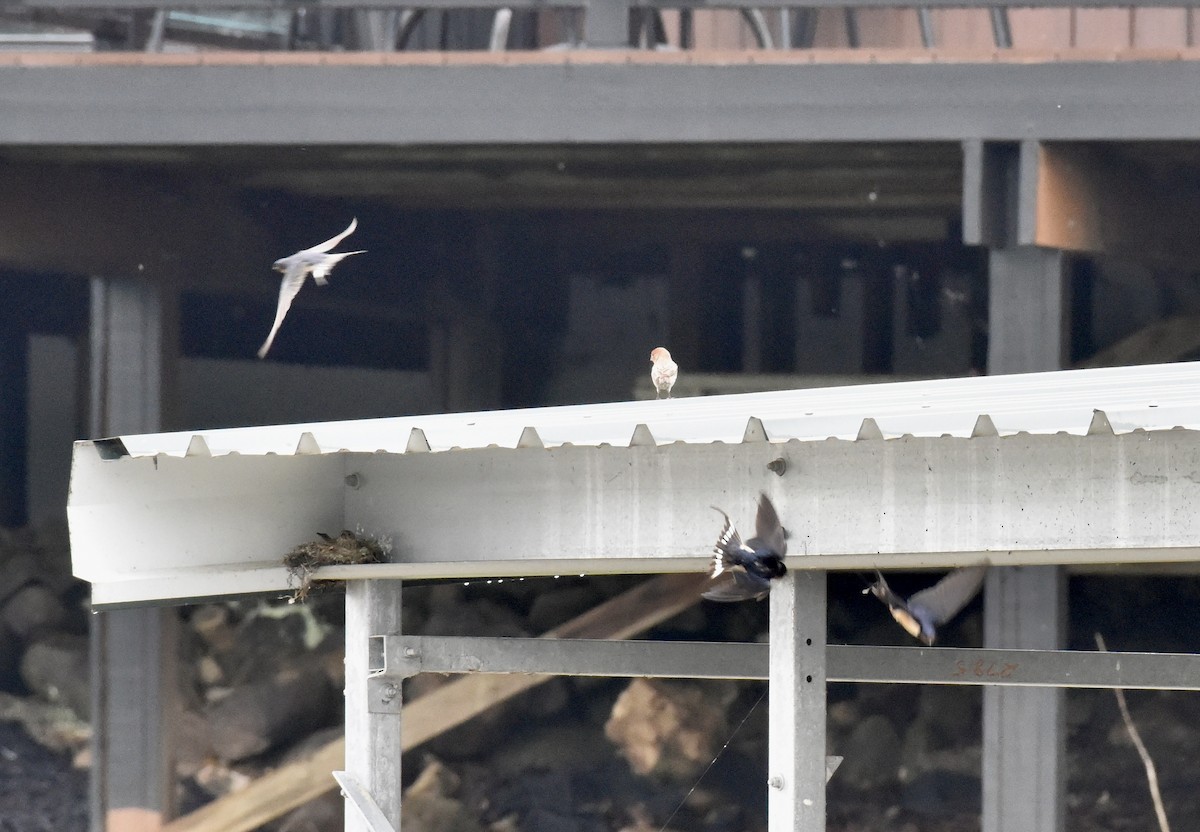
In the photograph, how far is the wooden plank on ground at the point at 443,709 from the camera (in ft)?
29.0

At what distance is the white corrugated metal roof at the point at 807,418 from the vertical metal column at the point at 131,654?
3843 millimetres

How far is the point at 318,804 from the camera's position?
9523 mm

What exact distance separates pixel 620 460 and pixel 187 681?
6363 millimetres

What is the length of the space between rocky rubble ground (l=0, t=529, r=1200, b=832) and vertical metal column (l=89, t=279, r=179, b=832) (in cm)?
82

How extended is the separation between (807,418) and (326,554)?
149 centimetres

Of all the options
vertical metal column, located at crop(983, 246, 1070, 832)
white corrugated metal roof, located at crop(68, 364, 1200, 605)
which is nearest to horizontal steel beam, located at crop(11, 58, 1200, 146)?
vertical metal column, located at crop(983, 246, 1070, 832)

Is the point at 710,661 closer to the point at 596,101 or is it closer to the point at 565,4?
the point at 596,101

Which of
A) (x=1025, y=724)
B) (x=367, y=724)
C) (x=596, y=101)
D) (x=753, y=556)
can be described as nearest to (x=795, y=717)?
(x=753, y=556)

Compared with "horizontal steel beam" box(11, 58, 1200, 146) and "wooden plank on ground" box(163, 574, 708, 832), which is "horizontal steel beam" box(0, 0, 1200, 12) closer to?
"horizontal steel beam" box(11, 58, 1200, 146)

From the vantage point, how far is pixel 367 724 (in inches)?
178

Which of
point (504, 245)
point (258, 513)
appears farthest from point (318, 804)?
point (258, 513)

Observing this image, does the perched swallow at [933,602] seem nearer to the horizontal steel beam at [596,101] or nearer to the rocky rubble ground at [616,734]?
the horizontal steel beam at [596,101]

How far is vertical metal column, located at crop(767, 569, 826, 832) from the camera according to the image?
391cm

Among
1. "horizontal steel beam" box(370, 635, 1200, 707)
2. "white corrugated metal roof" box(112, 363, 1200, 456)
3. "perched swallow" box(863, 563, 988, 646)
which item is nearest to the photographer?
"white corrugated metal roof" box(112, 363, 1200, 456)
